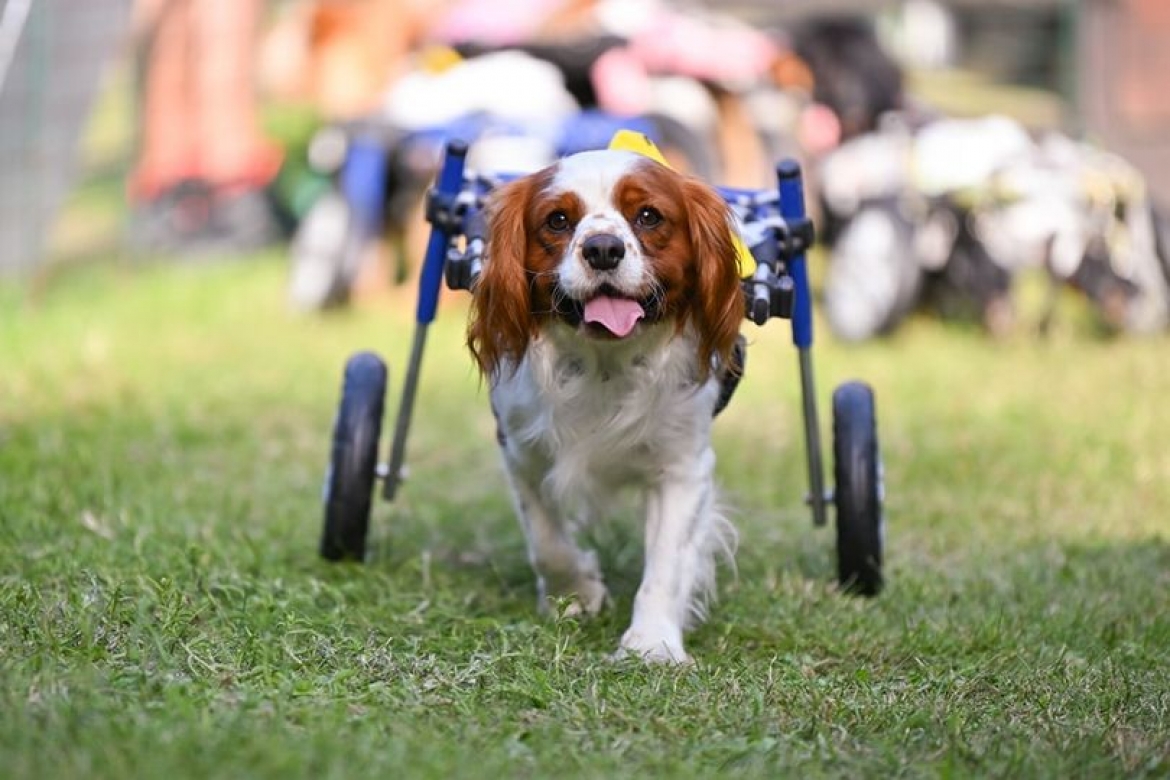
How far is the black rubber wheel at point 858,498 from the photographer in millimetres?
4559

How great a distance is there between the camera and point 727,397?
4.33 meters

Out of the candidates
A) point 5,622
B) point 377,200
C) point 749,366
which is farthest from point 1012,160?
point 5,622

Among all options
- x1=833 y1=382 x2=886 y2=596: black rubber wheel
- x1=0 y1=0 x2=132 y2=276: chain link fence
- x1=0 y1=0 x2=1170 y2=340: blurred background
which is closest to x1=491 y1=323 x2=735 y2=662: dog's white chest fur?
x1=833 y1=382 x2=886 y2=596: black rubber wheel

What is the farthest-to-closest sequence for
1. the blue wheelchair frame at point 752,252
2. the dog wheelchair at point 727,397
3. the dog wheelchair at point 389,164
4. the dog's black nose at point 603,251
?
the dog wheelchair at point 389,164
the dog wheelchair at point 727,397
the blue wheelchair frame at point 752,252
the dog's black nose at point 603,251

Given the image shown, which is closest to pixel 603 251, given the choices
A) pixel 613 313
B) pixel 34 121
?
pixel 613 313

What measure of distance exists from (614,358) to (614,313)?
279 mm

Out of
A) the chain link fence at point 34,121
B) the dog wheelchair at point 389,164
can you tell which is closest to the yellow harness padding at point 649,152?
the dog wheelchair at point 389,164

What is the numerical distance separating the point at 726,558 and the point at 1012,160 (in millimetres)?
5067

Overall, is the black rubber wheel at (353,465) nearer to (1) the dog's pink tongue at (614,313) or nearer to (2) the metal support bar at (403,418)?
(2) the metal support bar at (403,418)

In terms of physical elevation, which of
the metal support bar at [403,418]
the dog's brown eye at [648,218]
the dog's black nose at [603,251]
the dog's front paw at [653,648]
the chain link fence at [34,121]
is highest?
the chain link fence at [34,121]

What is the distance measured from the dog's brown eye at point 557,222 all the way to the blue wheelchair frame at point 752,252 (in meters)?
0.27

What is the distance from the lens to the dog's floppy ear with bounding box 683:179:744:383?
386 centimetres

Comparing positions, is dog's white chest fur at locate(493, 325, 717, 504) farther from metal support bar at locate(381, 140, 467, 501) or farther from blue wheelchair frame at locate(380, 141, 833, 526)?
metal support bar at locate(381, 140, 467, 501)

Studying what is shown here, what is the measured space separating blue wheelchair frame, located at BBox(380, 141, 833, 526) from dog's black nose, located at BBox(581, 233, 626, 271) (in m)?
0.42
